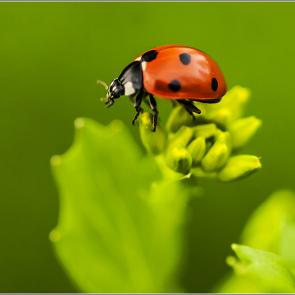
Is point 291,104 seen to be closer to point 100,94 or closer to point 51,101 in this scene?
point 100,94

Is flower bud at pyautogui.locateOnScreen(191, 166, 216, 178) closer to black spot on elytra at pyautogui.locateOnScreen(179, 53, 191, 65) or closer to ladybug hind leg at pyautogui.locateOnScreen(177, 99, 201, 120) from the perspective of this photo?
ladybug hind leg at pyautogui.locateOnScreen(177, 99, 201, 120)

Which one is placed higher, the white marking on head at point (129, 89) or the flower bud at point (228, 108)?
the white marking on head at point (129, 89)

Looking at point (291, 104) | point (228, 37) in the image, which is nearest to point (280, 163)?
point (291, 104)

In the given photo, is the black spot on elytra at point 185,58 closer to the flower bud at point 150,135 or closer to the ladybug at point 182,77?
the ladybug at point 182,77

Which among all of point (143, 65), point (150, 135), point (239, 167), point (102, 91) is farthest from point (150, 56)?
point (102, 91)

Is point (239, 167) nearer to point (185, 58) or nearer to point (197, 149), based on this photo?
point (197, 149)

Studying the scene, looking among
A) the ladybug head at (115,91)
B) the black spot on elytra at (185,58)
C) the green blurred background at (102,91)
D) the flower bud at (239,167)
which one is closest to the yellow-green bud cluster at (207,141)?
the flower bud at (239,167)
